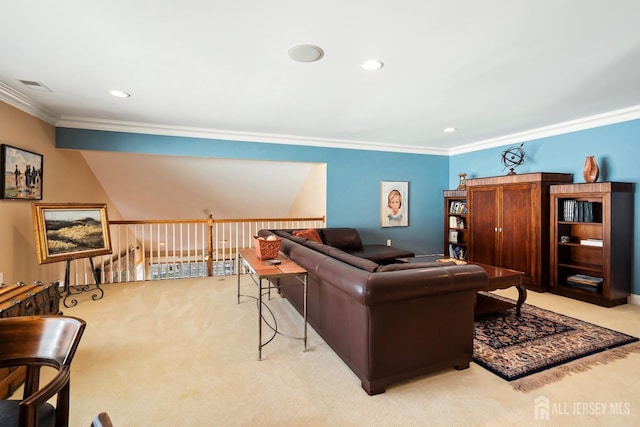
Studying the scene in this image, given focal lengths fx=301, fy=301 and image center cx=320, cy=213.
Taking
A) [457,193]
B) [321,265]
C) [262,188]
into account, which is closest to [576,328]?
[321,265]

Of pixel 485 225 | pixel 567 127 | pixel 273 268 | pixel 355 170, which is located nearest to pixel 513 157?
pixel 567 127

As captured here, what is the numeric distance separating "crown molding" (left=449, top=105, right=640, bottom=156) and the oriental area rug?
260 cm

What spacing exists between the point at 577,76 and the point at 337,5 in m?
2.43

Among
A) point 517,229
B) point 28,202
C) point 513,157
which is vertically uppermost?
point 513,157

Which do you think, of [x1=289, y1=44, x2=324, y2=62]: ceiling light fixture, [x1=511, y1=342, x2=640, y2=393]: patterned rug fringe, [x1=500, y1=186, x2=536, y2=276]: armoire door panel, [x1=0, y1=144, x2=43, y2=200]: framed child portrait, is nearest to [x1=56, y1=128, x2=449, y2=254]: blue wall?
[x1=0, y1=144, x2=43, y2=200]: framed child portrait

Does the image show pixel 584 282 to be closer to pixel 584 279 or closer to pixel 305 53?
pixel 584 279

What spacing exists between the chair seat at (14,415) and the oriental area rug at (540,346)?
2.50 m

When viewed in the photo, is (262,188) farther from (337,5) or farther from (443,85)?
(337,5)

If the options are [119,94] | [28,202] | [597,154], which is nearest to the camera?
[119,94]

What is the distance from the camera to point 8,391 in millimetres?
1909

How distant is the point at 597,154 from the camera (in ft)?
13.1

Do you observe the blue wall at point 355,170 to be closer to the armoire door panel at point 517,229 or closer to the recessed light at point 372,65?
the armoire door panel at point 517,229

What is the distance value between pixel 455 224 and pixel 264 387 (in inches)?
190

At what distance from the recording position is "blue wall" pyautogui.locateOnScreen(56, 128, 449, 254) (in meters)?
4.44
